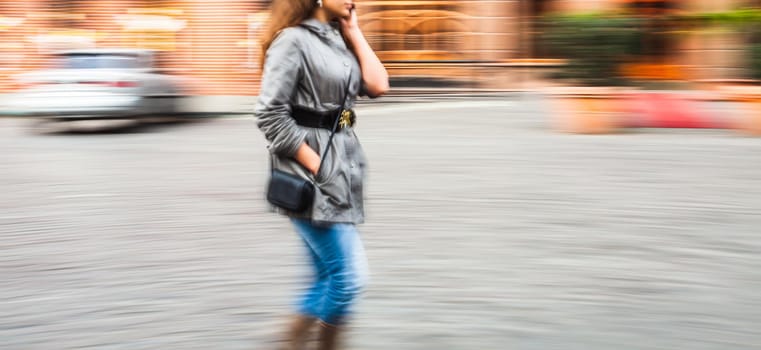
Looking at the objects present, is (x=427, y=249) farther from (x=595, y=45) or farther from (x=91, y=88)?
(x=91, y=88)

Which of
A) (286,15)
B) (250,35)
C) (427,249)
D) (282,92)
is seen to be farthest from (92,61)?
(282,92)

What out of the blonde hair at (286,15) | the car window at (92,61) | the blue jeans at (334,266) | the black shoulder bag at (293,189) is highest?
the blonde hair at (286,15)

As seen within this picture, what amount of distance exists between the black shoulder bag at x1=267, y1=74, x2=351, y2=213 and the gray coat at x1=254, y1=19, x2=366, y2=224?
19 mm

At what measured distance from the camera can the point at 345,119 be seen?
11.6 feet

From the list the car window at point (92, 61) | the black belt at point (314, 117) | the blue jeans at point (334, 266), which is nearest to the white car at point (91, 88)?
the car window at point (92, 61)

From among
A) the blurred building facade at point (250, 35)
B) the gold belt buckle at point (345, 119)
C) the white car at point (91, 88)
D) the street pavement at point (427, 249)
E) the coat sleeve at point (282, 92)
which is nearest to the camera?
the coat sleeve at point (282, 92)

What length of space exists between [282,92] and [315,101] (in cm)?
13

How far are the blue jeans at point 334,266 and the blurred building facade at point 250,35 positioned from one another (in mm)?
16417

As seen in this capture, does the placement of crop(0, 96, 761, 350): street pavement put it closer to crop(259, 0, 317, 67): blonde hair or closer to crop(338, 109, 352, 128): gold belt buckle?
crop(338, 109, 352, 128): gold belt buckle

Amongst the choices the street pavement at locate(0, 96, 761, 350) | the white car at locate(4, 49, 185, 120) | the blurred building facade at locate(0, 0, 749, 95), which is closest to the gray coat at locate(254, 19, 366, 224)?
the street pavement at locate(0, 96, 761, 350)

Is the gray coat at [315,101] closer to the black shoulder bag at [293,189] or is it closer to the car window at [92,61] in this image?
the black shoulder bag at [293,189]

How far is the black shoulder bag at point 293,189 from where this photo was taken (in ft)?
11.3

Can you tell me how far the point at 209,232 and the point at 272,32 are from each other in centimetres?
336

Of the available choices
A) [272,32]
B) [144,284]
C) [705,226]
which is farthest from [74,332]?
[705,226]
